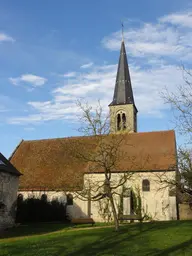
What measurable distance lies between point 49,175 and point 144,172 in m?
9.56

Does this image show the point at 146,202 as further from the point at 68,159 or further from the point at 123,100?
the point at 123,100

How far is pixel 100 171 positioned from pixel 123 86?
16966 mm

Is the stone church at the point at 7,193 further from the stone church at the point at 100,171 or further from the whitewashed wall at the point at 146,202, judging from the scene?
the whitewashed wall at the point at 146,202

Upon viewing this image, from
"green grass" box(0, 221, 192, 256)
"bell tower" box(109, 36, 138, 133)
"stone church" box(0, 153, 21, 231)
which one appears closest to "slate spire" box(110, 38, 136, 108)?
"bell tower" box(109, 36, 138, 133)

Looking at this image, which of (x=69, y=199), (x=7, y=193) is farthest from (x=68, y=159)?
(x=7, y=193)

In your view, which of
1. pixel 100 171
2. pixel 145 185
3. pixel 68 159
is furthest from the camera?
pixel 68 159

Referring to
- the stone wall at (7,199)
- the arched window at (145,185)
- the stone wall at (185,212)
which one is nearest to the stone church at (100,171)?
the arched window at (145,185)

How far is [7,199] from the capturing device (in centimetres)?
2252

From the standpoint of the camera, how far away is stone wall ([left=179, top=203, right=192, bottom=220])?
25.8 metres

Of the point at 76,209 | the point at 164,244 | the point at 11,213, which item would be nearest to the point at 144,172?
the point at 76,209

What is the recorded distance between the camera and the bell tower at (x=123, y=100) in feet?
129

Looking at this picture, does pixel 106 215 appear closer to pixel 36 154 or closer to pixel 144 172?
pixel 144 172

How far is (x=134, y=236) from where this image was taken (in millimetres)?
→ 14656

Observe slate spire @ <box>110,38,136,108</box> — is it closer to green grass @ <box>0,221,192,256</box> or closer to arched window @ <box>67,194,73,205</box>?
arched window @ <box>67,194,73,205</box>
